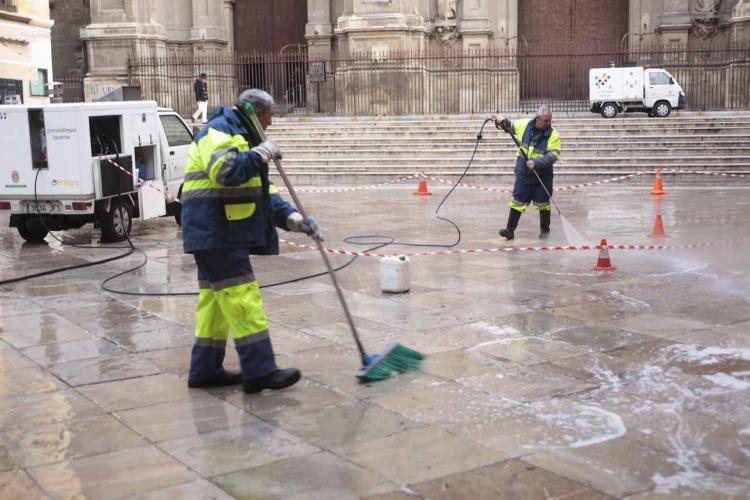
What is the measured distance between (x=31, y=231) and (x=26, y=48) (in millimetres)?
11579

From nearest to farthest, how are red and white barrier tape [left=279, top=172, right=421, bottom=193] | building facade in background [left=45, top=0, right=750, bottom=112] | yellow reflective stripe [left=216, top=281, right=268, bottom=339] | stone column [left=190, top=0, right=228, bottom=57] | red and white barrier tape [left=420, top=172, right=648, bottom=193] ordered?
yellow reflective stripe [left=216, top=281, right=268, bottom=339], red and white barrier tape [left=420, top=172, right=648, bottom=193], red and white barrier tape [left=279, top=172, right=421, bottom=193], building facade in background [left=45, top=0, right=750, bottom=112], stone column [left=190, top=0, right=228, bottom=57]

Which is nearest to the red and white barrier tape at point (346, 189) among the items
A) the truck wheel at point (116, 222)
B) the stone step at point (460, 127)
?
the stone step at point (460, 127)

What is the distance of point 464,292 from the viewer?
9.29m

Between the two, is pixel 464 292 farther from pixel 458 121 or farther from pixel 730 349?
pixel 458 121

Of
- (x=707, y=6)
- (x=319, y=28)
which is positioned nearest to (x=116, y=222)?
(x=319, y=28)

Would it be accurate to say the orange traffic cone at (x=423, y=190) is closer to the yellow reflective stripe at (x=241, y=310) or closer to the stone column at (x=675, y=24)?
the yellow reflective stripe at (x=241, y=310)

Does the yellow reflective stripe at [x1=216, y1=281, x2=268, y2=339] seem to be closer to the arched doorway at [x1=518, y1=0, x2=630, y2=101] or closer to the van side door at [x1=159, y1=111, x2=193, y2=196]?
the van side door at [x1=159, y1=111, x2=193, y2=196]

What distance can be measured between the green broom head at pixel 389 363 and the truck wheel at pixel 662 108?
67.4 feet

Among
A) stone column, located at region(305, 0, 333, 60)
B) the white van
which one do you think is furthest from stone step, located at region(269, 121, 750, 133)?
stone column, located at region(305, 0, 333, 60)

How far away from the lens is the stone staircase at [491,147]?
2111 cm

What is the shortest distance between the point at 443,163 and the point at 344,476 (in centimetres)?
1757

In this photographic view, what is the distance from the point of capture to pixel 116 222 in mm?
13367

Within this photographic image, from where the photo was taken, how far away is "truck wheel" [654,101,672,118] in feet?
84.0

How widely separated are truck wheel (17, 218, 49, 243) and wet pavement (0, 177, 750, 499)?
2.01 meters
